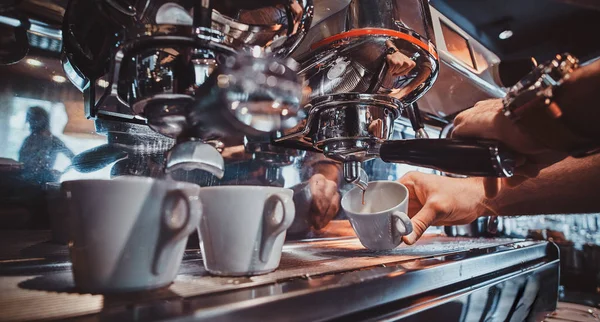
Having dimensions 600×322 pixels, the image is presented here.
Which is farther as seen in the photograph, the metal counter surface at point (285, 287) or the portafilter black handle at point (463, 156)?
the portafilter black handle at point (463, 156)

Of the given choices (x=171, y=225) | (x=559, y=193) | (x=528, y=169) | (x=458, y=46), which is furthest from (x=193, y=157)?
(x=458, y=46)

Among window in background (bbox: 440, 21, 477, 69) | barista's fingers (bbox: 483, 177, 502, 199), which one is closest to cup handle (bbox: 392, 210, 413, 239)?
barista's fingers (bbox: 483, 177, 502, 199)

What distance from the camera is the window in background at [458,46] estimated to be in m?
0.97

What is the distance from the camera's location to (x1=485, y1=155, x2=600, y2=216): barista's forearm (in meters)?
0.73

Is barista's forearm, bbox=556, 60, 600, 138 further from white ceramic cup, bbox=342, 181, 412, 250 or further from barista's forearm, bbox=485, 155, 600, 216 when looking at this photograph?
barista's forearm, bbox=485, 155, 600, 216

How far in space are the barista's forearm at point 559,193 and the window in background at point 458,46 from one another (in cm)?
34

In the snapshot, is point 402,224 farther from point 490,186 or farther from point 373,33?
point 373,33

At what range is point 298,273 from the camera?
383 mm

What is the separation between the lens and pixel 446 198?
717 mm

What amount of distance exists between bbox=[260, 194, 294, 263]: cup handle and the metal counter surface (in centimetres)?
2

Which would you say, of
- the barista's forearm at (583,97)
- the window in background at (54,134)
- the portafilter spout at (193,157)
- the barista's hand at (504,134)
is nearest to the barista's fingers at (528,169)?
the barista's hand at (504,134)

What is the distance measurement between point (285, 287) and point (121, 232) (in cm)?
13

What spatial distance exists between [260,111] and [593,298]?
5.41 ft

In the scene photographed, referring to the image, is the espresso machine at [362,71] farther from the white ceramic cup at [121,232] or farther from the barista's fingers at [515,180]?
the white ceramic cup at [121,232]
